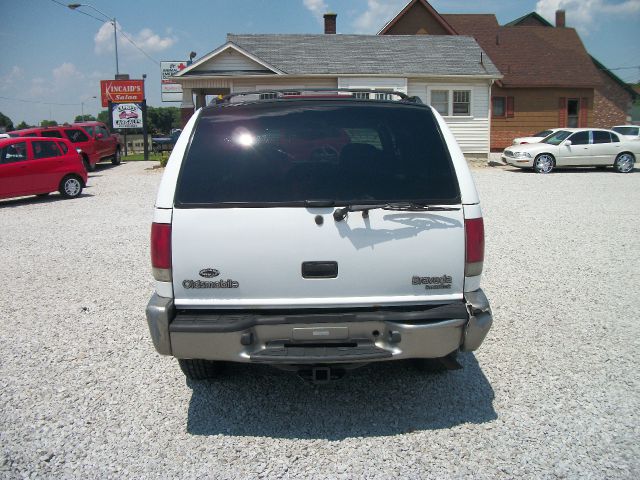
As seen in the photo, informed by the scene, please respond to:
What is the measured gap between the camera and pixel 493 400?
13.0 feet

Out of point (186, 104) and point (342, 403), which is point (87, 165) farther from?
point (342, 403)

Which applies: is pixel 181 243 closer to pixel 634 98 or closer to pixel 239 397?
pixel 239 397

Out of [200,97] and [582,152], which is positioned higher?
[200,97]

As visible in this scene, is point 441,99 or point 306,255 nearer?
point 306,255

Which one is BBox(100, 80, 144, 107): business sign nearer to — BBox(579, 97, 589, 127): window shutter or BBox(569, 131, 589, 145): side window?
BBox(569, 131, 589, 145): side window

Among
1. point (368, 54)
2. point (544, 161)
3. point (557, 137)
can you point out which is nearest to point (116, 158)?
point (368, 54)

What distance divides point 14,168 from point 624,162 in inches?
780

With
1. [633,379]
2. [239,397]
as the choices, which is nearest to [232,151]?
[239,397]

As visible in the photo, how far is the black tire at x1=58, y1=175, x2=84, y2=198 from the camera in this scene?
608 inches

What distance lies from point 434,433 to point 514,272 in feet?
13.8

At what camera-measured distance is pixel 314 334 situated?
335 centimetres

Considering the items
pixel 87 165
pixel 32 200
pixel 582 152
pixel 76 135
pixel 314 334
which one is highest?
pixel 76 135

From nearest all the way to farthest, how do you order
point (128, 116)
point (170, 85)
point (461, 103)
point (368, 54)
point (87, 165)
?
point (87, 165) → point (461, 103) → point (368, 54) → point (128, 116) → point (170, 85)

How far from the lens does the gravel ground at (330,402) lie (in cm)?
324
